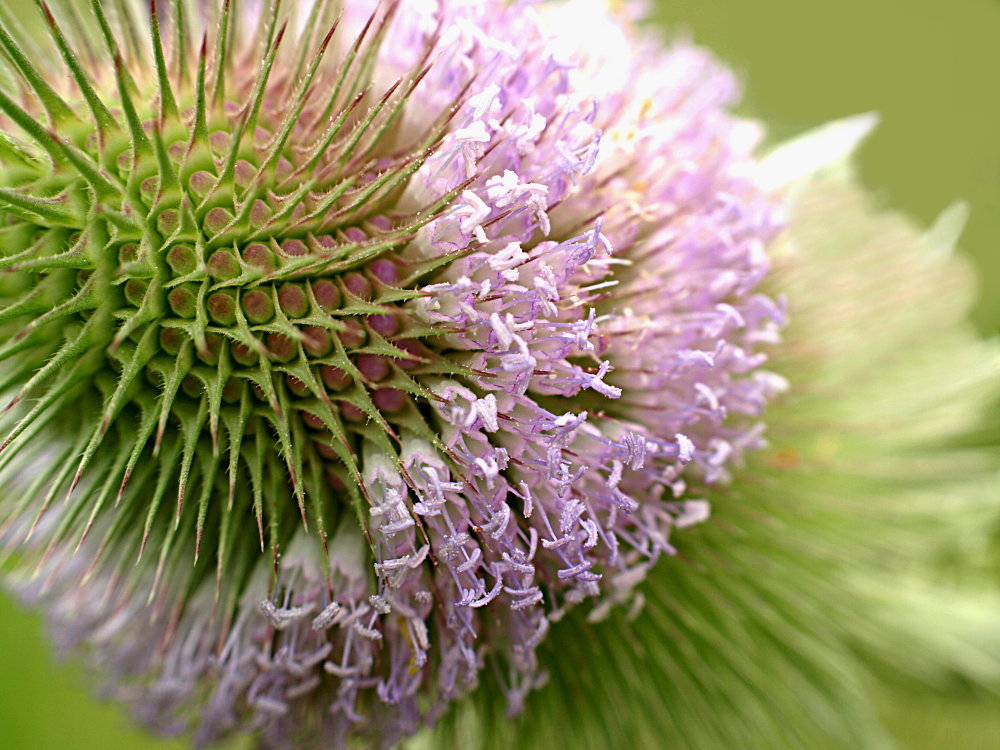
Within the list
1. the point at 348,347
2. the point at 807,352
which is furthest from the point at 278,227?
the point at 807,352

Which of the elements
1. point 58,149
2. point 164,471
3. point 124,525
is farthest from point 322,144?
point 124,525

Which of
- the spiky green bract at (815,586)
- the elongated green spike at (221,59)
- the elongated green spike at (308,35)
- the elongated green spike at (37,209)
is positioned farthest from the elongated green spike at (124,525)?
the spiky green bract at (815,586)

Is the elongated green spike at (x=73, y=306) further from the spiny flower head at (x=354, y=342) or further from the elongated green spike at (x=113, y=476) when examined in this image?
the elongated green spike at (x=113, y=476)

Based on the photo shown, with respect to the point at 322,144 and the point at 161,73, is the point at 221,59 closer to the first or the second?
the point at 161,73

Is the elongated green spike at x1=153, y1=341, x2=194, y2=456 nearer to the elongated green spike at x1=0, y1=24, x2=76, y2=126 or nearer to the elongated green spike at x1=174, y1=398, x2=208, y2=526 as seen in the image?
the elongated green spike at x1=174, y1=398, x2=208, y2=526

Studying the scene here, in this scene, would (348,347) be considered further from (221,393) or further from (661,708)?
(661,708)

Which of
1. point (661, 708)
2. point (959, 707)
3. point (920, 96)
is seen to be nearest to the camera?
point (661, 708)
